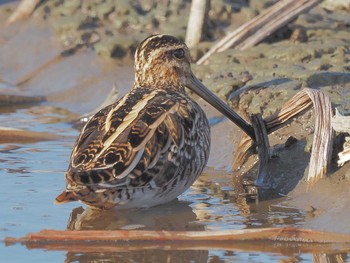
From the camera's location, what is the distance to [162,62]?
8305 mm

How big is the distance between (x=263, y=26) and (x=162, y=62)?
2719mm

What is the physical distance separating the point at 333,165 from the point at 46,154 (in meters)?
2.83

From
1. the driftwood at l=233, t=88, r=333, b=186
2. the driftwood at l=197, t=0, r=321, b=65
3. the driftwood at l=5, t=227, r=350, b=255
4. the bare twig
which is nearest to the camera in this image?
the driftwood at l=5, t=227, r=350, b=255

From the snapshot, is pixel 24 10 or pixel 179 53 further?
pixel 24 10

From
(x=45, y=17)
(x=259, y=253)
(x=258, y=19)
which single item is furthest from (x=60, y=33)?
(x=259, y=253)

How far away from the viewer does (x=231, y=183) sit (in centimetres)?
820

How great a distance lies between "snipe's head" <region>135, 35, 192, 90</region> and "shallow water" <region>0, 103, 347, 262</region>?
2.70 feet

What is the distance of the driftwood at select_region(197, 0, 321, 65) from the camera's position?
35.0 feet

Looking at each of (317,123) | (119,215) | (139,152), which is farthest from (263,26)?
(139,152)

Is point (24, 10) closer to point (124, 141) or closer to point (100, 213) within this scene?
point (100, 213)

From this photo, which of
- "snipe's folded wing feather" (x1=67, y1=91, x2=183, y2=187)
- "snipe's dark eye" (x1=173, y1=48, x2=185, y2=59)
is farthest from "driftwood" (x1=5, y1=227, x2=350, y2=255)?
"snipe's dark eye" (x1=173, y1=48, x2=185, y2=59)

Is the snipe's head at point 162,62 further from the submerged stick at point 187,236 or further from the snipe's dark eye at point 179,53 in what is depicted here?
the submerged stick at point 187,236

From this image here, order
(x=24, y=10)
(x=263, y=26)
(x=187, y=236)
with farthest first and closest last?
(x=24, y=10), (x=263, y=26), (x=187, y=236)

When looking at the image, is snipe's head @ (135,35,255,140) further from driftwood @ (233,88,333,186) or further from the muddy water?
the muddy water
